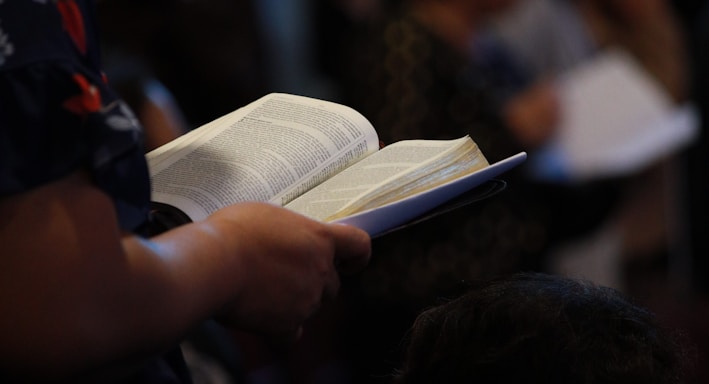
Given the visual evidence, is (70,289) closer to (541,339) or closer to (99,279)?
(99,279)

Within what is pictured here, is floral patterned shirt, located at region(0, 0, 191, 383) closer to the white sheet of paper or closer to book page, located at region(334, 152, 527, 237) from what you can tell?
book page, located at region(334, 152, 527, 237)

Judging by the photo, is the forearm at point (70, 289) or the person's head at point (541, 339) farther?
the person's head at point (541, 339)

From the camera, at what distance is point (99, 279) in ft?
2.37

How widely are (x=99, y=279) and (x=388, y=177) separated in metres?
0.30

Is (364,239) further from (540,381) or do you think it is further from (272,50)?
(272,50)

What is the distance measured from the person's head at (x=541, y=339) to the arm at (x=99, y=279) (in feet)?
0.54

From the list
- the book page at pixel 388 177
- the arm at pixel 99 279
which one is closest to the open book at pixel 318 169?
the book page at pixel 388 177

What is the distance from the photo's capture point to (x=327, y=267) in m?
0.90

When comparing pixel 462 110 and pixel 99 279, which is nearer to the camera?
pixel 99 279

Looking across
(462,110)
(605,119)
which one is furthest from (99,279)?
(605,119)

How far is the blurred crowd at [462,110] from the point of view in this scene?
2.28 m

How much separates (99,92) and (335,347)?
2326mm

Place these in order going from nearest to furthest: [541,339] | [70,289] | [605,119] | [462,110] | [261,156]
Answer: [70,289] < [541,339] < [261,156] < [462,110] < [605,119]

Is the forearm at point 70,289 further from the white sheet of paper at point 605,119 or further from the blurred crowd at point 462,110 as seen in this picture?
the white sheet of paper at point 605,119
